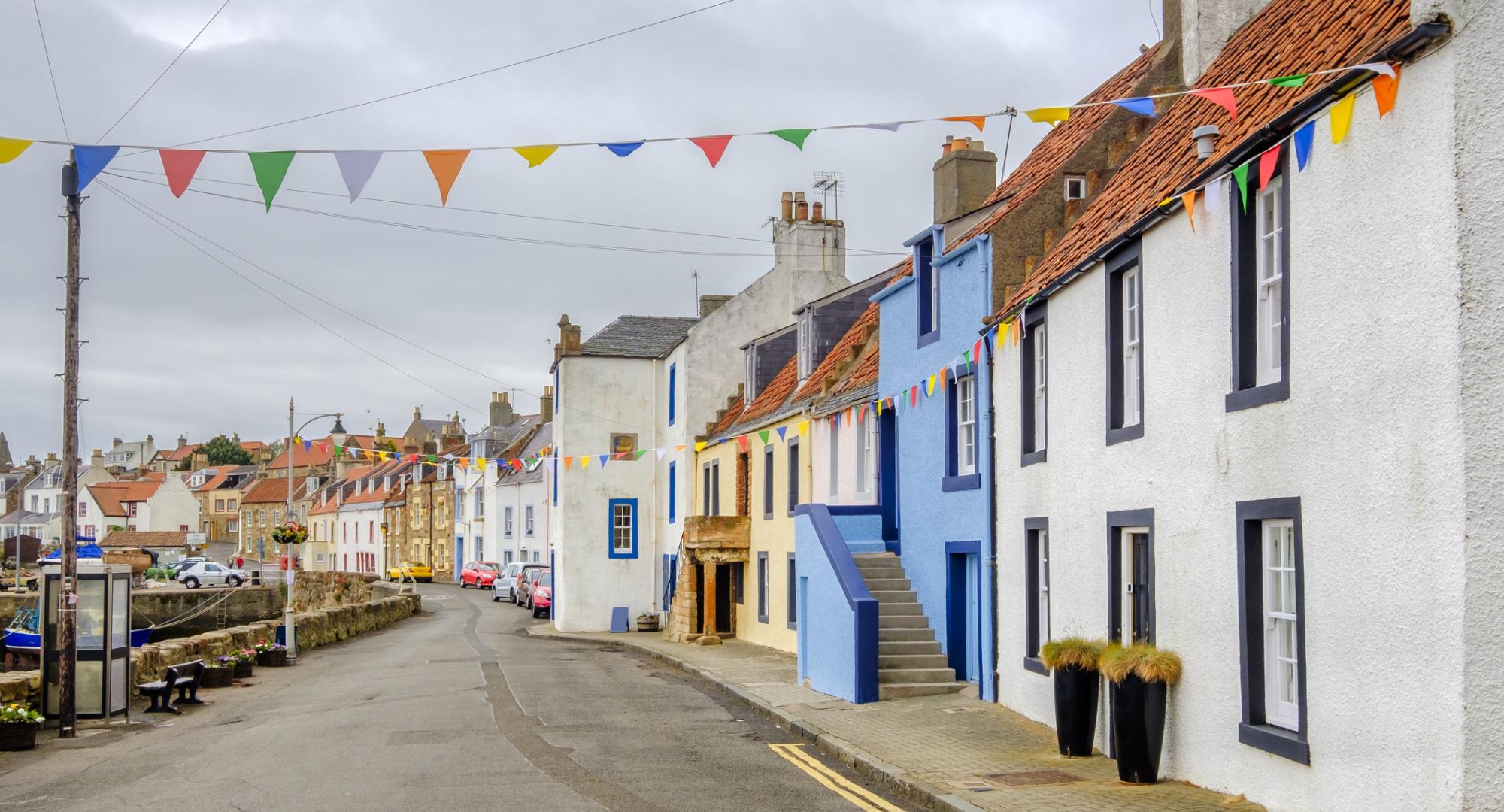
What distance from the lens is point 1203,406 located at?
11.2 metres

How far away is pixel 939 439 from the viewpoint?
1984 centimetres

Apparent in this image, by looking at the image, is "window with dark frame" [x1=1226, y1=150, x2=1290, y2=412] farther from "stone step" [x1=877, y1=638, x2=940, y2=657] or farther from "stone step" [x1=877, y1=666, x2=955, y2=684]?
"stone step" [x1=877, y1=638, x2=940, y2=657]

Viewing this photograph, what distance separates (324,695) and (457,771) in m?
9.66

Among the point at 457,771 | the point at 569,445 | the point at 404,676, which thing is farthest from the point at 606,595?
the point at 457,771

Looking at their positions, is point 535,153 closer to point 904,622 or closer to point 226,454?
point 904,622

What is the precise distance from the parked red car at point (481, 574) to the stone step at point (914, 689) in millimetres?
52964

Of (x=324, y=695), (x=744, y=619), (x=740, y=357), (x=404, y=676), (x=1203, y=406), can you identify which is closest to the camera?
(x=1203, y=406)

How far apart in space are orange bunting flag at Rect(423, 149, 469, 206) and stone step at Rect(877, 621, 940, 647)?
10135 millimetres

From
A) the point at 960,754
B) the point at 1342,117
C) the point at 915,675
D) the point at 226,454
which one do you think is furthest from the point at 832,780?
the point at 226,454

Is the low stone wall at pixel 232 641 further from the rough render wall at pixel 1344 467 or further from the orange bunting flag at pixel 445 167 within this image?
the rough render wall at pixel 1344 467

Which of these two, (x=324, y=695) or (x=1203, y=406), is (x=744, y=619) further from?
(x=1203, y=406)

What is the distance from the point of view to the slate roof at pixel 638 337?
41.4m

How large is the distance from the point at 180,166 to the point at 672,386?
28300 millimetres

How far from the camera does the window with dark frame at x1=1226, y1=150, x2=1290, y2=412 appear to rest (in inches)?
401
